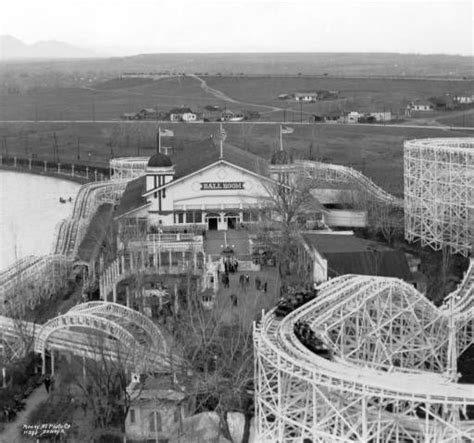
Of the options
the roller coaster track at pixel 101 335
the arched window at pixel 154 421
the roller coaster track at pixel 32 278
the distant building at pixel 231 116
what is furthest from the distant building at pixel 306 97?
the arched window at pixel 154 421

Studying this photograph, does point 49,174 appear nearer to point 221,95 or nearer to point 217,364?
point 217,364

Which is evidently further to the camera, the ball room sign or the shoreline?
the shoreline

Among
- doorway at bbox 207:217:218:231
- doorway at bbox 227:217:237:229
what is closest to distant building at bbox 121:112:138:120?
doorway at bbox 207:217:218:231

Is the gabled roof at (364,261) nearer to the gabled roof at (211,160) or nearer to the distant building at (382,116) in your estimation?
the gabled roof at (211,160)

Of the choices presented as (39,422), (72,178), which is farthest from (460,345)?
(72,178)

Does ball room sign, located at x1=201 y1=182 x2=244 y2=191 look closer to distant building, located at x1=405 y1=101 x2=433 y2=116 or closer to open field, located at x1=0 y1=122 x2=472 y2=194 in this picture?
open field, located at x1=0 y1=122 x2=472 y2=194

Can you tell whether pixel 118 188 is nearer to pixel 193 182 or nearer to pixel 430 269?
pixel 193 182
